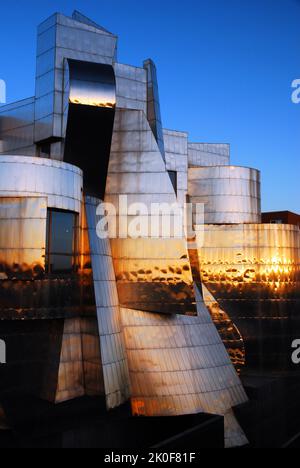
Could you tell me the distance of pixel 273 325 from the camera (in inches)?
1230

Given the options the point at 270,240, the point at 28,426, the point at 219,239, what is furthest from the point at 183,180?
the point at 28,426

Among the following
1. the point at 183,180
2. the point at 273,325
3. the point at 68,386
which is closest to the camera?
the point at 68,386

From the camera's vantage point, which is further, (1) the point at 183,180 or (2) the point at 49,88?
(1) the point at 183,180

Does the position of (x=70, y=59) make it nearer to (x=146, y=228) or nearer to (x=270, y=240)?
(x=146, y=228)

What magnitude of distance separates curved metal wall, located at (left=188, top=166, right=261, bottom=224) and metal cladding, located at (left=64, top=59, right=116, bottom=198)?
11.9 metres

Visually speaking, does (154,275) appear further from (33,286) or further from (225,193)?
(225,193)

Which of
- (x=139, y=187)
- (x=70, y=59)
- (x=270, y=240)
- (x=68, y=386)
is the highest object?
(x=70, y=59)

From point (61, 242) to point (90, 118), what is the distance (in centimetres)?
722

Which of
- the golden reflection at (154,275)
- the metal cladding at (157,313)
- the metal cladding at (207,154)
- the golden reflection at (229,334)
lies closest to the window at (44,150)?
the metal cladding at (157,313)

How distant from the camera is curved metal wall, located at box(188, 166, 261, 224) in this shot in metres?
33.8

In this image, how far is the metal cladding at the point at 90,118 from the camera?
22906 millimetres

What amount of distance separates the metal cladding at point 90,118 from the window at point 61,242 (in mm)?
3961

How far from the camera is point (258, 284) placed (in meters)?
31.5
